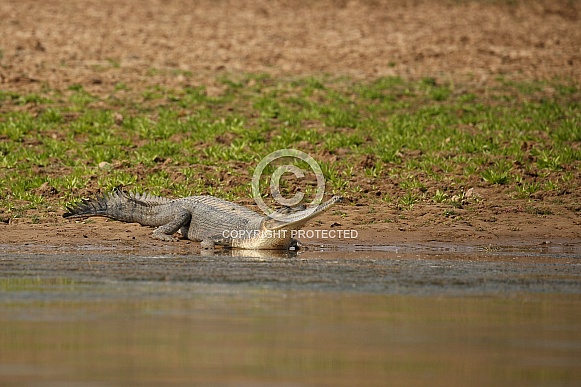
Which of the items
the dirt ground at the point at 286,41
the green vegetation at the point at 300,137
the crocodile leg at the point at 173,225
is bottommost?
the crocodile leg at the point at 173,225

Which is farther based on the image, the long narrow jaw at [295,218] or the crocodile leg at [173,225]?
the crocodile leg at [173,225]

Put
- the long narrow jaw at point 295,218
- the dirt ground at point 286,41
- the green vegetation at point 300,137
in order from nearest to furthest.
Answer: the long narrow jaw at point 295,218, the green vegetation at point 300,137, the dirt ground at point 286,41

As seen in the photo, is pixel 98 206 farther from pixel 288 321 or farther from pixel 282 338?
pixel 282 338

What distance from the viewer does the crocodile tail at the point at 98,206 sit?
44.0 ft

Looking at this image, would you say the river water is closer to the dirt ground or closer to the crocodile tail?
the crocodile tail

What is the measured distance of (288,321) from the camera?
6770mm

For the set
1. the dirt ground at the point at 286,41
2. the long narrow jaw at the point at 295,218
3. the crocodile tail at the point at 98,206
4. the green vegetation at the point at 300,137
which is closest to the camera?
the long narrow jaw at the point at 295,218

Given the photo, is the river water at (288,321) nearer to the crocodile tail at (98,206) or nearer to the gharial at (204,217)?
the gharial at (204,217)

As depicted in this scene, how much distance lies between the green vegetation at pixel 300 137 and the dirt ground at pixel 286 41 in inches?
29.5

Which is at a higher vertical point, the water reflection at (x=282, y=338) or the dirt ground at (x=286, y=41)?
the dirt ground at (x=286, y=41)

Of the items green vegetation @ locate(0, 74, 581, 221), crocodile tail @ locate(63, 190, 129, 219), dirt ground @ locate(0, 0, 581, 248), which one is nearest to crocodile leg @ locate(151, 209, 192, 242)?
crocodile tail @ locate(63, 190, 129, 219)

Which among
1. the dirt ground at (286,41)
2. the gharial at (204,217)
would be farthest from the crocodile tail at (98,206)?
the dirt ground at (286,41)

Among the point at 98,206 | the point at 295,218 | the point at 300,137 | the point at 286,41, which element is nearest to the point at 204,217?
the point at 98,206

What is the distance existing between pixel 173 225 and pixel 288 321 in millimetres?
6503
